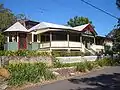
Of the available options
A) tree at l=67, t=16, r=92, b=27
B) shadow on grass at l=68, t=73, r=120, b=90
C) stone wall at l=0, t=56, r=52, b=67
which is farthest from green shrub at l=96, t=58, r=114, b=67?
tree at l=67, t=16, r=92, b=27

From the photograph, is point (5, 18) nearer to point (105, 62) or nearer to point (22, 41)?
point (22, 41)

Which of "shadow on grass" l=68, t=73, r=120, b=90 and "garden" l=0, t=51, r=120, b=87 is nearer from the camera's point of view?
"shadow on grass" l=68, t=73, r=120, b=90

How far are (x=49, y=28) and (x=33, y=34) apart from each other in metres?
3.05

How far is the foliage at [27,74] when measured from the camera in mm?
17728

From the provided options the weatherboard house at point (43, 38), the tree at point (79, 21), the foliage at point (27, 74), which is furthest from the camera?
the tree at point (79, 21)

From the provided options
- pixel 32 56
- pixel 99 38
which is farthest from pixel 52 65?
pixel 99 38

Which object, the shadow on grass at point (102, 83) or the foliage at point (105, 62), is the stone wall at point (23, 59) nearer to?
the shadow on grass at point (102, 83)

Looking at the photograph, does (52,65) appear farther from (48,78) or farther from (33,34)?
(33,34)

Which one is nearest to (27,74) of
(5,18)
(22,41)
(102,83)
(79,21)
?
(102,83)

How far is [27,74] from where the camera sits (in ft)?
61.0


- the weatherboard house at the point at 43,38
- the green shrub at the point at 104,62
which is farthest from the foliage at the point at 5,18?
the green shrub at the point at 104,62

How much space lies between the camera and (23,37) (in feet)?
114

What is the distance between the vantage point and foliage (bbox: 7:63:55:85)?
698 inches

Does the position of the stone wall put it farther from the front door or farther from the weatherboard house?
the front door
